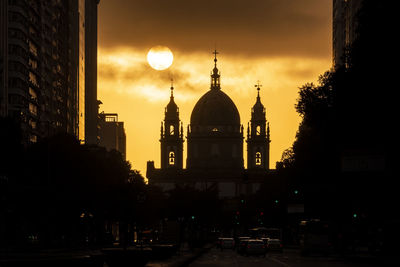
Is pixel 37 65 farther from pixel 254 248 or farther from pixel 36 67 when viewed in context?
pixel 254 248

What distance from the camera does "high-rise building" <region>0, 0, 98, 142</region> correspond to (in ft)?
446

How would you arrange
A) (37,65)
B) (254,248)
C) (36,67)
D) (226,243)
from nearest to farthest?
(254,248) → (226,243) → (36,67) → (37,65)

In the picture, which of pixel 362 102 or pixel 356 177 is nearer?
pixel 362 102

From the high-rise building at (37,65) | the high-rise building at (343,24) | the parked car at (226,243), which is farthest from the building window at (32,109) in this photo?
the high-rise building at (343,24)

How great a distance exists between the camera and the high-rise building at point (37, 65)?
446ft

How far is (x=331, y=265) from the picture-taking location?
68.5 metres

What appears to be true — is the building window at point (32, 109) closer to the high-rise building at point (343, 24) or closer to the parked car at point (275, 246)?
the high-rise building at point (343, 24)

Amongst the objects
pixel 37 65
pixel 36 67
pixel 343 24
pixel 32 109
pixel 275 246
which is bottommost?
pixel 275 246

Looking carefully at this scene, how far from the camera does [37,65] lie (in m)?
156

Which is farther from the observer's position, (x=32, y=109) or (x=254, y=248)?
(x=32, y=109)

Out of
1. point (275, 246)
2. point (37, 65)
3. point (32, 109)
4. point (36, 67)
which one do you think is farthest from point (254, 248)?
point (37, 65)

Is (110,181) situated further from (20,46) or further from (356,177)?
(356,177)

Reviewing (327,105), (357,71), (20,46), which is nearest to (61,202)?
(20,46)

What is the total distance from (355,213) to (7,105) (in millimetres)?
47113
